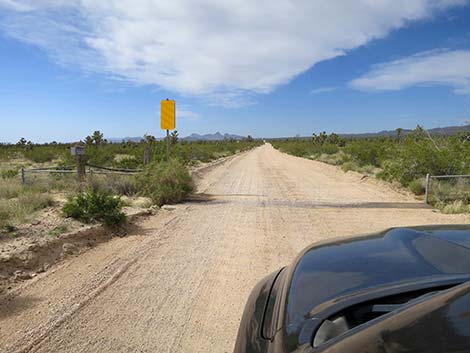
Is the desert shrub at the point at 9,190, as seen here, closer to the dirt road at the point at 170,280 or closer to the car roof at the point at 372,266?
the dirt road at the point at 170,280

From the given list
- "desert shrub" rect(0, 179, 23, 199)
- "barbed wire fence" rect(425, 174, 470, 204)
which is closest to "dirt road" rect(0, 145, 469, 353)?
"barbed wire fence" rect(425, 174, 470, 204)

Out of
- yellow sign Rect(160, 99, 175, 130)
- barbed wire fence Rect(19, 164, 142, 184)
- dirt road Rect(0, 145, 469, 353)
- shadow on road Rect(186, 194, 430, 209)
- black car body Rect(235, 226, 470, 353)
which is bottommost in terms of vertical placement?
dirt road Rect(0, 145, 469, 353)

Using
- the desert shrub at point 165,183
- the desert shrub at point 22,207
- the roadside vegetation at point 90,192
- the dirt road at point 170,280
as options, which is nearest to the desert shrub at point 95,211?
the roadside vegetation at point 90,192

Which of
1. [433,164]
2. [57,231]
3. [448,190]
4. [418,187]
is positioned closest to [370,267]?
[57,231]

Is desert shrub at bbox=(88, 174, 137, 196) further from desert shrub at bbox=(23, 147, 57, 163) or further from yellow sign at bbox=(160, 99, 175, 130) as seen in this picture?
desert shrub at bbox=(23, 147, 57, 163)

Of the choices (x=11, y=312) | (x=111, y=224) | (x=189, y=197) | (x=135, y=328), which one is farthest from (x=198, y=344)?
(x=189, y=197)

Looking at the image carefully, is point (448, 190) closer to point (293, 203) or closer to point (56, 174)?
point (293, 203)

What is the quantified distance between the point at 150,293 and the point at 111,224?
3.53m

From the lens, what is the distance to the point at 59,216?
314 inches

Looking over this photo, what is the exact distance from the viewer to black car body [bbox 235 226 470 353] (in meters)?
1.24

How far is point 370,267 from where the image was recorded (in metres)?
1.95

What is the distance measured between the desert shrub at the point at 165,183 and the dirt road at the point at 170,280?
1.28m

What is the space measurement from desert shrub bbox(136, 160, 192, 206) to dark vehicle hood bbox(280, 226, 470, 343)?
9343mm

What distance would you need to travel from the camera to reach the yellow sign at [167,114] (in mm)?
13461
